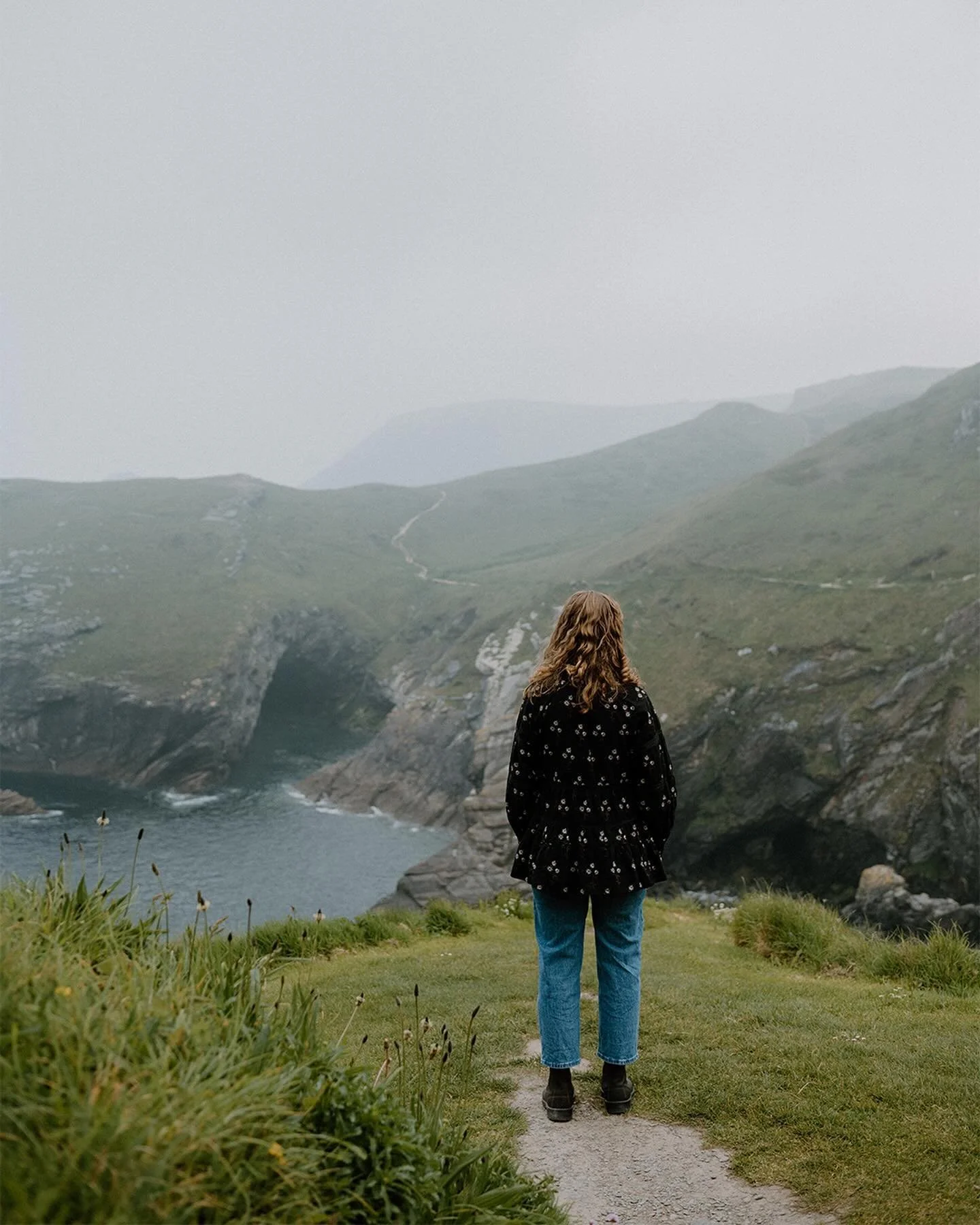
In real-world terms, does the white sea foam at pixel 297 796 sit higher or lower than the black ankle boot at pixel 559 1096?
lower

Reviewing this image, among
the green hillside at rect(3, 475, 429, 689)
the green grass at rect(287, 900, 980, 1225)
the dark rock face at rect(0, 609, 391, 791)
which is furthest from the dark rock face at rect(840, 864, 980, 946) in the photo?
the green hillside at rect(3, 475, 429, 689)

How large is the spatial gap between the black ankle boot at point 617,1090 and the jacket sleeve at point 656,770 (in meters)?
1.83

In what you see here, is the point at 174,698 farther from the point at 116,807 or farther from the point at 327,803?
the point at 327,803

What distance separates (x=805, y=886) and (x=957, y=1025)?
4397 centimetres

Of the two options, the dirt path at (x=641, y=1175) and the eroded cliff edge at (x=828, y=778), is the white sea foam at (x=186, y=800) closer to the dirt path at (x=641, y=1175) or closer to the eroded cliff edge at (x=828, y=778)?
the eroded cliff edge at (x=828, y=778)

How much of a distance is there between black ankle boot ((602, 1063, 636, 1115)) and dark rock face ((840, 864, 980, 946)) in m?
26.8

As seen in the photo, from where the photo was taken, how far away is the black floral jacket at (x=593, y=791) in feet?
21.8

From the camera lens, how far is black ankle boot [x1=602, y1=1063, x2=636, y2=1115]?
6.96m

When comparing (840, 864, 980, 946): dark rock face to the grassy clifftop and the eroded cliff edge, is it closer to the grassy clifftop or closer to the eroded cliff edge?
the eroded cliff edge

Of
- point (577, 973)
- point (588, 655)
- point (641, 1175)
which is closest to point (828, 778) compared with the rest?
point (577, 973)

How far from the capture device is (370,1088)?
15.0 ft

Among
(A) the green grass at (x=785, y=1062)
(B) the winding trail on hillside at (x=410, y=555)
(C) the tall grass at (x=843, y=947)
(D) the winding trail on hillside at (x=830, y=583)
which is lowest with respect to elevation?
(C) the tall grass at (x=843, y=947)

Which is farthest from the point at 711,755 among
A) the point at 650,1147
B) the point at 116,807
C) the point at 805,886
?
the point at 650,1147

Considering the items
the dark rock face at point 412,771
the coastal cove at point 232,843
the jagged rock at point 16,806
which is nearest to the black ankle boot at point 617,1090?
the coastal cove at point 232,843
